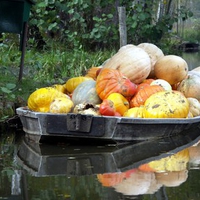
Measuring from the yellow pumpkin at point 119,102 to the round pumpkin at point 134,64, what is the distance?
0.83 metres

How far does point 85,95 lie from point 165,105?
44.6 inches

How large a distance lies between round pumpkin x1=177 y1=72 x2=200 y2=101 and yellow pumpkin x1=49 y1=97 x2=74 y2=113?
200 cm

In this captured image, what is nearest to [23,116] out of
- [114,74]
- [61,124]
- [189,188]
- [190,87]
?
[61,124]

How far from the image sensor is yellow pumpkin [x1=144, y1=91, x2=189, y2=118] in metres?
7.91

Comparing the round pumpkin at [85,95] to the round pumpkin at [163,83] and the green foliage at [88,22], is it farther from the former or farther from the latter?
the green foliage at [88,22]

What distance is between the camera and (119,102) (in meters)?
8.14

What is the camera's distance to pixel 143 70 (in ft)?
29.6

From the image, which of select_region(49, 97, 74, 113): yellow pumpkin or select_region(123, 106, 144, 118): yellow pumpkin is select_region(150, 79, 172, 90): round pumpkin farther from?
select_region(49, 97, 74, 113): yellow pumpkin

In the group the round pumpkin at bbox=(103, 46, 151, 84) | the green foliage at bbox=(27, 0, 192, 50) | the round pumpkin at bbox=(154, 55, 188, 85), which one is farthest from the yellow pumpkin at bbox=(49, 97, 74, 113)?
the green foliage at bbox=(27, 0, 192, 50)

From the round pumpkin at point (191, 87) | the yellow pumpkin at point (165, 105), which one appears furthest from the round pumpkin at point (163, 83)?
the yellow pumpkin at point (165, 105)

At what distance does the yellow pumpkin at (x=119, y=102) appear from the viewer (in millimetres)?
8117

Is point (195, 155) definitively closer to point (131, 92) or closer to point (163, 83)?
point (131, 92)

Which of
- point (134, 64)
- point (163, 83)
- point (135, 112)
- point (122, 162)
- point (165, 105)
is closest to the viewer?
point (122, 162)

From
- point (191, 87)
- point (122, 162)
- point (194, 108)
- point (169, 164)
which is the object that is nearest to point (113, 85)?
point (194, 108)
